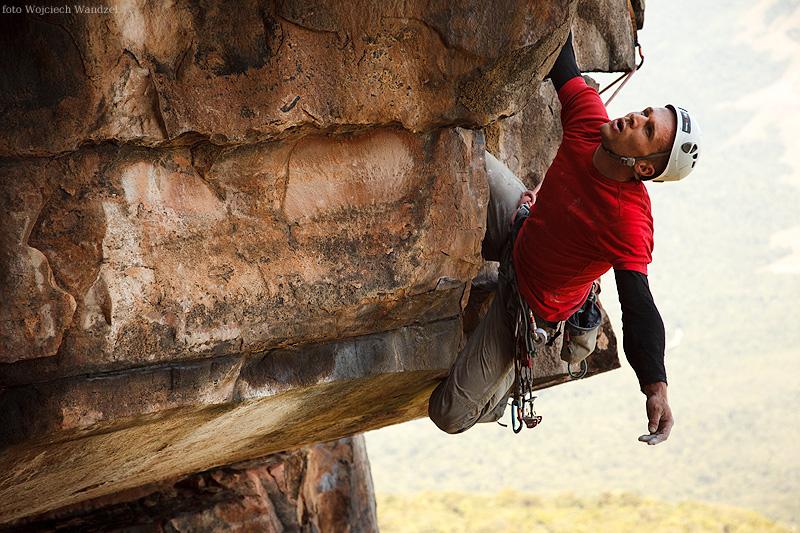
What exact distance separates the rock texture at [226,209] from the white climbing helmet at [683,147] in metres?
0.44

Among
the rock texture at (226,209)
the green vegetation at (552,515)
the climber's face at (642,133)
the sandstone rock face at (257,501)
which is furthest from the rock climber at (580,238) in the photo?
the green vegetation at (552,515)

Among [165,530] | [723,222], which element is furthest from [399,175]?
[723,222]

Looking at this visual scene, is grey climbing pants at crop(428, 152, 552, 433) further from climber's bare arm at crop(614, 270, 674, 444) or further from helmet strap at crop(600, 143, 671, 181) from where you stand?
helmet strap at crop(600, 143, 671, 181)

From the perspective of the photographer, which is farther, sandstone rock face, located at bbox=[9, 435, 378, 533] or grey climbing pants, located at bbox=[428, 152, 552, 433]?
sandstone rock face, located at bbox=[9, 435, 378, 533]

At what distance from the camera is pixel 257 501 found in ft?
15.0

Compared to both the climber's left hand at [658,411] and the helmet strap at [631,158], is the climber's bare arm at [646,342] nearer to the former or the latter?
the climber's left hand at [658,411]

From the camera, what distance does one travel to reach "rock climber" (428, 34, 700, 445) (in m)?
3.07

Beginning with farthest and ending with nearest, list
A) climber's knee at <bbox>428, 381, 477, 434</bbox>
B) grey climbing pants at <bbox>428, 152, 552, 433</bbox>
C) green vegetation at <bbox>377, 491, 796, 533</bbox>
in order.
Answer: green vegetation at <bbox>377, 491, 796, 533</bbox> → climber's knee at <bbox>428, 381, 477, 434</bbox> → grey climbing pants at <bbox>428, 152, 552, 433</bbox>

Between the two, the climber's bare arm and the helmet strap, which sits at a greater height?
the helmet strap

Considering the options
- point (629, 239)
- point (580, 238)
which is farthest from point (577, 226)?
point (629, 239)

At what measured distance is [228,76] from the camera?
2.84 metres

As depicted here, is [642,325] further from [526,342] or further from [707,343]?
[707,343]

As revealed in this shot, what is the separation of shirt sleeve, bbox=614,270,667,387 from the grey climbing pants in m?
0.45

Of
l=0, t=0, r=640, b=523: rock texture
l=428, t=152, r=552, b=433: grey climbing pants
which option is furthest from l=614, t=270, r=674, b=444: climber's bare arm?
l=0, t=0, r=640, b=523: rock texture
